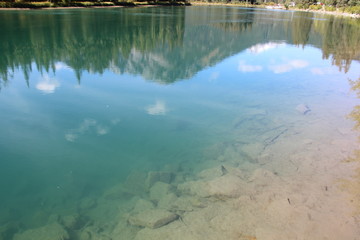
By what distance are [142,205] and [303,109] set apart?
12.6m

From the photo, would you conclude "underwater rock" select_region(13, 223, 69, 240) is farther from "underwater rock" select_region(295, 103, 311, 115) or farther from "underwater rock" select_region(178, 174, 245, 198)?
"underwater rock" select_region(295, 103, 311, 115)

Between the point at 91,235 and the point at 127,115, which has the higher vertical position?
the point at 127,115

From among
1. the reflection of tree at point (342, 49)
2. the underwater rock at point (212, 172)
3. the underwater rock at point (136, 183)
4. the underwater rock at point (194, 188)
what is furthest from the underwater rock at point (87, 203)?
the reflection of tree at point (342, 49)

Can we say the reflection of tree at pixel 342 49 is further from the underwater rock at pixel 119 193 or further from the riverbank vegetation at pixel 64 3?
the riverbank vegetation at pixel 64 3

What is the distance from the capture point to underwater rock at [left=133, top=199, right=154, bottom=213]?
339 inches

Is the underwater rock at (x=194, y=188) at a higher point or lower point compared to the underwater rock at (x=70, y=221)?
higher

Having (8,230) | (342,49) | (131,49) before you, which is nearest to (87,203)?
(8,230)

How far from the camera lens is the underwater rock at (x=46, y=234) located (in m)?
7.54

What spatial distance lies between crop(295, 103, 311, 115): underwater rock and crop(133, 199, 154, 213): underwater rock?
11769 mm

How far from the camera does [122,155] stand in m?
11.6

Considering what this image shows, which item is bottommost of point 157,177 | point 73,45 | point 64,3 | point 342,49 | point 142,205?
point 142,205

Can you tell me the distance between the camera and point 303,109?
56.2 feet

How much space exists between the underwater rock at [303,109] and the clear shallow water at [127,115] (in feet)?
0.77

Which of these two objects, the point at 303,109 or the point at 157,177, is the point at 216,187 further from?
the point at 303,109
